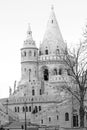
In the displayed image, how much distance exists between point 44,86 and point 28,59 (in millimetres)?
7190

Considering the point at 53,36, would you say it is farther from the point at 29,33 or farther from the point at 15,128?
the point at 15,128

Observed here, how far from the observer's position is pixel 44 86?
94.3 m

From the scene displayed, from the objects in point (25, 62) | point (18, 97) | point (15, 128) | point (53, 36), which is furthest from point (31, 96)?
point (15, 128)

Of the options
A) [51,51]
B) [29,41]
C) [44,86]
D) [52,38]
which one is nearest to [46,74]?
[51,51]

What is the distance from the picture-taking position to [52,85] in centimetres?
9350

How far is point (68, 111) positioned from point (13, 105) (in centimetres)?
1530

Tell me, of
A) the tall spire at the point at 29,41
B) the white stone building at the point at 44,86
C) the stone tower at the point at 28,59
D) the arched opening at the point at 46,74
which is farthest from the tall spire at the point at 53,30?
the arched opening at the point at 46,74

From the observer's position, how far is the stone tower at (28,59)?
319 ft

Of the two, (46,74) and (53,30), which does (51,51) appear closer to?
(53,30)

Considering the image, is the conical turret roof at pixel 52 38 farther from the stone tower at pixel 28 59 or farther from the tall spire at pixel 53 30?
the stone tower at pixel 28 59

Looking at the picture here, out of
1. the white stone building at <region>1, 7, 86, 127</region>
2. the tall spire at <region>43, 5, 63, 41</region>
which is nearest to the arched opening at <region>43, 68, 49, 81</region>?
the white stone building at <region>1, 7, 86, 127</region>

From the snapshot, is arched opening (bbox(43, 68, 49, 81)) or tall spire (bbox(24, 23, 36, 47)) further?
arched opening (bbox(43, 68, 49, 81))

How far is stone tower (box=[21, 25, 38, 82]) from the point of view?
319 ft

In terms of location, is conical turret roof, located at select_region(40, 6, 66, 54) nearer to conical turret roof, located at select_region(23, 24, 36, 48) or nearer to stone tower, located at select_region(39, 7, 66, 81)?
stone tower, located at select_region(39, 7, 66, 81)
